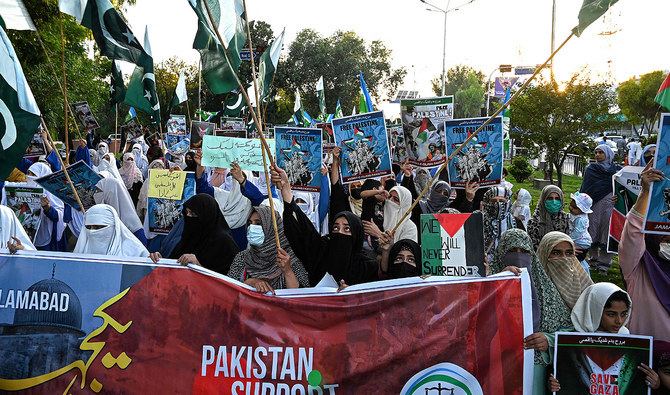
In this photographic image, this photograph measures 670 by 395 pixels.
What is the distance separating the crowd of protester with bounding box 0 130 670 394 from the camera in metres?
3.41

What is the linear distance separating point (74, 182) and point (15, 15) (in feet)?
5.11

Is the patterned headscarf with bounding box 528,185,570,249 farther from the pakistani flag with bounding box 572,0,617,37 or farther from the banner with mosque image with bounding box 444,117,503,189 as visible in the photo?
the pakistani flag with bounding box 572,0,617,37

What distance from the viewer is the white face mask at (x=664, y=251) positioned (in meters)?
4.13

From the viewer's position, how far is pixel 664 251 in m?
4.14

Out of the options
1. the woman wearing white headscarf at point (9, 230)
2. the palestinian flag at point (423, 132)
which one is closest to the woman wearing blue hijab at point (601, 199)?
→ the palestinian flag at point (423, 132)

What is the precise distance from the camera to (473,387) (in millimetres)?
3182

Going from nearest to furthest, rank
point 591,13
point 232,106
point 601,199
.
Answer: point 591,13 < point 601,199 < point 232,106

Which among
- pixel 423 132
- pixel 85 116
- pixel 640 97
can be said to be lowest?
pixel 423 132

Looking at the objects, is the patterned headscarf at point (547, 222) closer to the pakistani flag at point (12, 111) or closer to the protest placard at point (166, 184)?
the protest placard at point (166, 184)

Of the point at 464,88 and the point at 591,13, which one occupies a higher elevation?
the point at 464,88

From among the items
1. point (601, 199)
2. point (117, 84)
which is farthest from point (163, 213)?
point (601, 199)

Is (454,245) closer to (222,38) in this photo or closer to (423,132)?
→ (222,38)

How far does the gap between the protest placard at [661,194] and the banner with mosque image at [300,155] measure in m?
2.93

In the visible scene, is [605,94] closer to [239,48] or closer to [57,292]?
[239,48]
